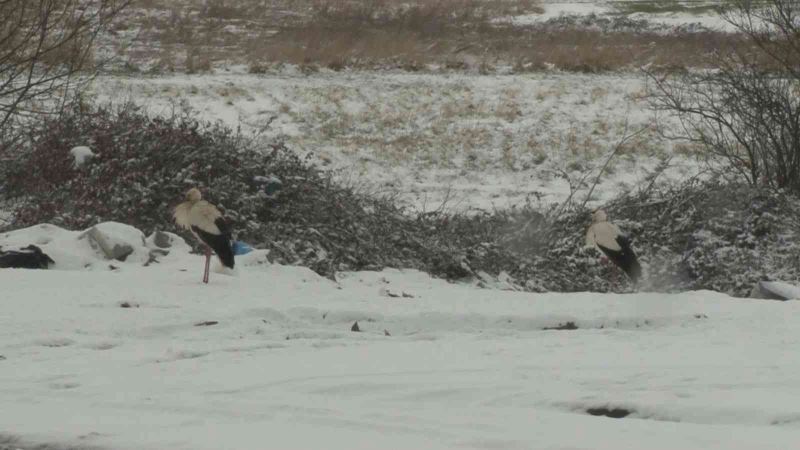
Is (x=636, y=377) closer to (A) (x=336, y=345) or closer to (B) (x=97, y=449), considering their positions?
(A) (x=336, y=345)

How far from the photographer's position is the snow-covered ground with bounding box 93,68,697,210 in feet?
59.6

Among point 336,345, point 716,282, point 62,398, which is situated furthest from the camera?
point 716,282

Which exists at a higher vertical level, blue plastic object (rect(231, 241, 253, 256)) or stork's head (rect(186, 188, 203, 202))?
stork's head (rect(186, 188, 203, 202))

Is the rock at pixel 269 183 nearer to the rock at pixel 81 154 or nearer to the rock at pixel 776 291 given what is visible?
the rock at pixel 81 154

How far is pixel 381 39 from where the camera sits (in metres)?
29.1

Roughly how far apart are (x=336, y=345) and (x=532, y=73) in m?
20.1

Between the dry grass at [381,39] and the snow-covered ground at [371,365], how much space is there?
1759cm

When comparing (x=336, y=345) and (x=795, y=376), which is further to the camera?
(x=336, y=345)

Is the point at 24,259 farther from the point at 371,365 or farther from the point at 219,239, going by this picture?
the point at 371,365

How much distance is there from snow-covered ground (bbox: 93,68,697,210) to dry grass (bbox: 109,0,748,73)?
127cm

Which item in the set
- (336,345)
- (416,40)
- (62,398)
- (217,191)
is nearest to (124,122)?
(217,191)

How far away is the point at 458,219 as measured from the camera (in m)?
12.9

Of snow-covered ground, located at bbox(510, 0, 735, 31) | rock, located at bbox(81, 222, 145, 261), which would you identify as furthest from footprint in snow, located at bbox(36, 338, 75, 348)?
snow-covered ground, located at bbox(510, 0, 735, 31)

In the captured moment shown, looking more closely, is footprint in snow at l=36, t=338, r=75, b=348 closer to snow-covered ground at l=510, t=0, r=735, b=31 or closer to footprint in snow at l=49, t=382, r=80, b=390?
footprint in snow at l=49, t=382, r=80, b=390
